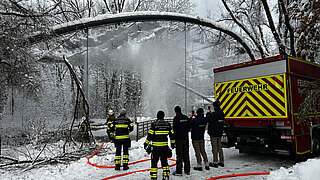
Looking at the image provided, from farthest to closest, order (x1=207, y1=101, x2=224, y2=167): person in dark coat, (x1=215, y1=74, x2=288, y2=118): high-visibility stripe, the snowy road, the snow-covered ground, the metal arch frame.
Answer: the metal arch frame, (x1=207, y1=101, x2=224, y2=167): person in dark coat, (x1=215, y1=74, x2=288, y2=118): high-visibility stripe, the snowy road, the snow-covered ground

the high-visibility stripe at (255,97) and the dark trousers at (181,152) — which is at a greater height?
the high-visibility stripe at (255,97)

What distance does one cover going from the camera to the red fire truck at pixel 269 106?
681 centimetres

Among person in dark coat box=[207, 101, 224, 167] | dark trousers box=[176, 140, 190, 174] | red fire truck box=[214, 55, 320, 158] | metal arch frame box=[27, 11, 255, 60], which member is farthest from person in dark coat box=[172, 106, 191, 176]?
metal arch frame box=[27, 11, 255, 60]

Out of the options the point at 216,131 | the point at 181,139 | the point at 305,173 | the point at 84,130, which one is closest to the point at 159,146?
the point at 181,139

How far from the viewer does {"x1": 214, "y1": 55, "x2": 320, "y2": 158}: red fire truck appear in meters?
6.81

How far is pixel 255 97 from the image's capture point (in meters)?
7.55

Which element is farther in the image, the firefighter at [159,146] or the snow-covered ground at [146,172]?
the snow-covered ground at [146,172]

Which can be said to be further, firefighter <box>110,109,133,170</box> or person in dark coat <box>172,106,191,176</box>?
firefighter <box>110,109,133,170</box>

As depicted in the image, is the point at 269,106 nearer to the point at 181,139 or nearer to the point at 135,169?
the point at 181,139

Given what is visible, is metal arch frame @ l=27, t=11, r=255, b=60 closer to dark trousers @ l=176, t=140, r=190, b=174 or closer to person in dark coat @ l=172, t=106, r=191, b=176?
person in dark coat @ l=172, t=106, r=191, b=176

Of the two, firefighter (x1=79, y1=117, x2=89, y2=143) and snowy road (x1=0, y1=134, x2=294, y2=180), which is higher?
firefighter (x1=79, y1=117, x2=89, y2=143)

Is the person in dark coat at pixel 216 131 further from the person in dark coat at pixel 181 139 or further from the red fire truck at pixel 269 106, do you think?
the person in dark coat at pixel 181 139

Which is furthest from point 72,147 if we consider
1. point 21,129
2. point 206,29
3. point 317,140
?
point 206,29

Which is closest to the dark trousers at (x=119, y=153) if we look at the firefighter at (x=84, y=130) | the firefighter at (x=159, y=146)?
the firefighter at (x=159, y=146)
